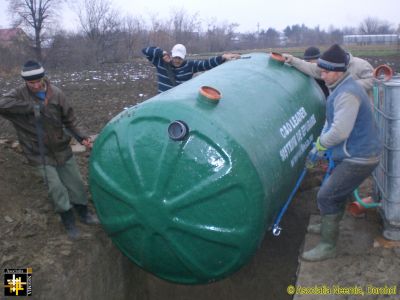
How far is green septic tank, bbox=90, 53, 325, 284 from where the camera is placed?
10.4 feet

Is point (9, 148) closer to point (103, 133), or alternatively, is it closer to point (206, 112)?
point (103, 133)

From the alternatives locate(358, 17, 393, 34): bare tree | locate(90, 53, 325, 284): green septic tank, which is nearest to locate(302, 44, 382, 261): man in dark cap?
locate(90, 53, 325, 284): green septic tank

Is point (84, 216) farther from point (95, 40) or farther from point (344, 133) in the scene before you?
point (95, 40)

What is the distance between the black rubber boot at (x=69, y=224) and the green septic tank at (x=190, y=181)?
852 millimetres

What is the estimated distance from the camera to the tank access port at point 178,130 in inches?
124

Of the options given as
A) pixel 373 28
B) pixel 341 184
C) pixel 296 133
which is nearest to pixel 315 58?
pixel 296 133

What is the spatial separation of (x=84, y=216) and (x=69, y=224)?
0.33 meters

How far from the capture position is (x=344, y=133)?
355cm

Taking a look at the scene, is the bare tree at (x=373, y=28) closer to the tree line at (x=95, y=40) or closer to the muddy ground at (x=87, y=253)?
the tree line at (x=95, y=40)

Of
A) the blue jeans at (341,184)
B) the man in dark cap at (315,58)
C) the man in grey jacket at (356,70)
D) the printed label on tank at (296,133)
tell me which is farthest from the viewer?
the man in dark cap at (315,58)

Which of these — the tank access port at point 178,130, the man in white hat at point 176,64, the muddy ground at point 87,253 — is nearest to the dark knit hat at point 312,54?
the man in white hat at point 176,64

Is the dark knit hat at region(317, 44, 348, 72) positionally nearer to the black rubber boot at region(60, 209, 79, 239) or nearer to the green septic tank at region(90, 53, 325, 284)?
the green septic tank at region(90, 53, 325, 284)

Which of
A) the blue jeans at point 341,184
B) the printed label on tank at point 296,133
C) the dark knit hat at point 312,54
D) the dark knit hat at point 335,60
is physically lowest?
the blue jeans at point 341,184

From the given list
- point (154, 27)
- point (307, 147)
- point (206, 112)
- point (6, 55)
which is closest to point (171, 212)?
point (206, 112)
